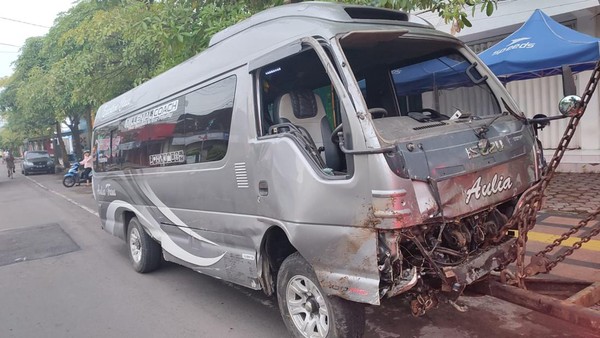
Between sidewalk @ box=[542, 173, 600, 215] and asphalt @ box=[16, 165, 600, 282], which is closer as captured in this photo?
asphalt @ box=[16, 165, 600, 282]

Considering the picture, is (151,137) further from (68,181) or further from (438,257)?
(68,181)

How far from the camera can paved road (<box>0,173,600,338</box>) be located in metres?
3.90

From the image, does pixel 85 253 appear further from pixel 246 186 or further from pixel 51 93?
pixel 51 93

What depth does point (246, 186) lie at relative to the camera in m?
3.82

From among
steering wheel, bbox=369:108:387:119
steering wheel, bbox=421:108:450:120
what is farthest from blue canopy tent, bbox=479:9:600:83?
steering wheel, bbox=369:108:387:119

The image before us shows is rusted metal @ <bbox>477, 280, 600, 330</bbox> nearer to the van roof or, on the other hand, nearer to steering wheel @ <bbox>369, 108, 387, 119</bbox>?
steering wheel @ <bbox>369, 108, 387, 119</bbox>

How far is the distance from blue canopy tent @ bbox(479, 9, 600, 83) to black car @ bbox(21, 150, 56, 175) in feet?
102

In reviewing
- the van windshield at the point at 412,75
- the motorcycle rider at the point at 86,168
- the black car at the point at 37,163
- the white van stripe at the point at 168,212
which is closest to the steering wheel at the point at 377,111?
the van windshield at the point at 412,75

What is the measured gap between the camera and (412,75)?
4.73m

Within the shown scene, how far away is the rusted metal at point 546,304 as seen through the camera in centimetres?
255

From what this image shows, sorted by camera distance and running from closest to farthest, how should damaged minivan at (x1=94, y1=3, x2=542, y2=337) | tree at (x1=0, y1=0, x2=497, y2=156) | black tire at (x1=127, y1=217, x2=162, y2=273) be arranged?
damaged minivan at (x1=94, y1=3, x2=542, y2=337)
black tire at (x1=127, y1=217, x2=162, y2=273)
tree at (x1=0, y1=0, x2=497, y2=156)

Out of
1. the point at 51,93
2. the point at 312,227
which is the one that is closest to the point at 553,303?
the point at 312,227

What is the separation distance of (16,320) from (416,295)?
13.6 ft

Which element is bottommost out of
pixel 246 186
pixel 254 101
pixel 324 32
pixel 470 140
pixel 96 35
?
pixel 246 186
